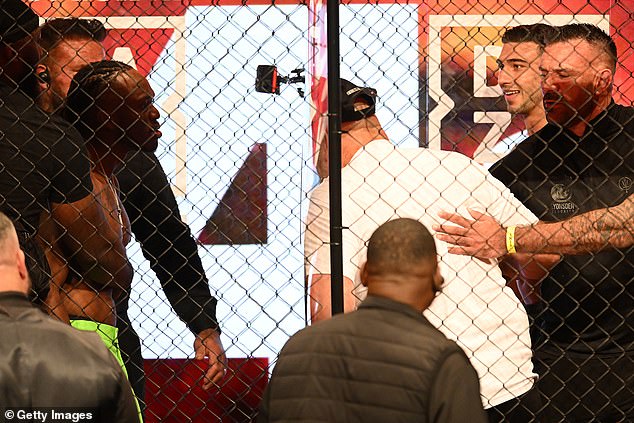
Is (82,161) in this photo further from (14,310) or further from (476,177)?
(476,177)

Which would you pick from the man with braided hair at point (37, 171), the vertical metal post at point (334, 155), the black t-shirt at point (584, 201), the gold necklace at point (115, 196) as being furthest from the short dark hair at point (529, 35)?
the man with braided hair at point (37, 171)

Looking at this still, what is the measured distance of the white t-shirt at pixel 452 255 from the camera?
139 inches

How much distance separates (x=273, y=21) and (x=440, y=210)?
2036 mm

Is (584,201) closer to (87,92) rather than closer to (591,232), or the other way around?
(591,232)

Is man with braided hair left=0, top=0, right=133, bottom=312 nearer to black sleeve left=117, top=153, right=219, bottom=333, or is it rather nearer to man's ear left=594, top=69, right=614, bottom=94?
black sleeve left=117, top=153, right=219, bottom=333

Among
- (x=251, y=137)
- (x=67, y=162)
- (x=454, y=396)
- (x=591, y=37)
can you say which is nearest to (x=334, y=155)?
(x=67, y=162)

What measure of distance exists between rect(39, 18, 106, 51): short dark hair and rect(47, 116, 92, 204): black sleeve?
123cm

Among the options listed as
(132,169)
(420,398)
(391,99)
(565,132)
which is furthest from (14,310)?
(391,99)

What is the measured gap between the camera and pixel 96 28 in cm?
473

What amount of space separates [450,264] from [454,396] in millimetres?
1242

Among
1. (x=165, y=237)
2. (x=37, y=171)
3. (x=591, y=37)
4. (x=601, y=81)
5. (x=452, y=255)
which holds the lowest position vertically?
(x=165, y=237)

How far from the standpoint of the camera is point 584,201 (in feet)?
13.4

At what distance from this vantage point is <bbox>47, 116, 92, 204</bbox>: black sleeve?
11.6 feet

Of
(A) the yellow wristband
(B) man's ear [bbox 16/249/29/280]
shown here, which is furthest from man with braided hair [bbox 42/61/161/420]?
(A) the yellow wristband
